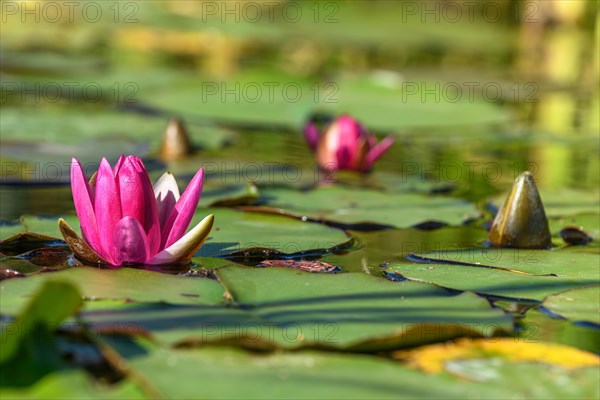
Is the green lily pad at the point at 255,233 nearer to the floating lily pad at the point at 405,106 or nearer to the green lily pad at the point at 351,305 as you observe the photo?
the green lily pad at the point at 351,305

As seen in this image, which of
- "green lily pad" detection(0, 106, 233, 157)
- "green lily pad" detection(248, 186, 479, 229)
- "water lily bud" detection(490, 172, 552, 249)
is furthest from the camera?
"green lily pad" detection(0, 106, 233, 157)

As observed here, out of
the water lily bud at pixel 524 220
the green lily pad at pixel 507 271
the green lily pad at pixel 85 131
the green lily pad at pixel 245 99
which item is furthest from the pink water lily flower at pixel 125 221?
the green lily pad at pixel 245 99

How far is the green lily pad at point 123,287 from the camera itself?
174cm

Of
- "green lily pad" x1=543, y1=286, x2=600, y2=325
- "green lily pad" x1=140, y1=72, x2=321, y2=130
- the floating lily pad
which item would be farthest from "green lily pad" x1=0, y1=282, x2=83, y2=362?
the floating lily pad

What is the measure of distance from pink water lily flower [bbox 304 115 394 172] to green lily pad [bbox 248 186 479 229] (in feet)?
1.43

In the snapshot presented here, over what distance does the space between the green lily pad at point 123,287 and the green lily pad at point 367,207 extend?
0.81 meters

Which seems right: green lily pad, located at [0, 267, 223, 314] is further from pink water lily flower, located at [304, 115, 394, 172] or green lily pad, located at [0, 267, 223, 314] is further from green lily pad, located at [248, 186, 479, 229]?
pink water lily flower, located at [304, 115, 394, 172]

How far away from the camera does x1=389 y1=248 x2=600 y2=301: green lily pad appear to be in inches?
80.4

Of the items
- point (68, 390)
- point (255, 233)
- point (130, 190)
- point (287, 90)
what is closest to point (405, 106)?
point (287, 90)

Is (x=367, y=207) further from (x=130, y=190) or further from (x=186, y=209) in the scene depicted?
(x=130, y=190)

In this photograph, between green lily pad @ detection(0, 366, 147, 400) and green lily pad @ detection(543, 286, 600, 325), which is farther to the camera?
green lily pad @ detection(543, 286, 600, 325)

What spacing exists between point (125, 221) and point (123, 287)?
0.22 metres

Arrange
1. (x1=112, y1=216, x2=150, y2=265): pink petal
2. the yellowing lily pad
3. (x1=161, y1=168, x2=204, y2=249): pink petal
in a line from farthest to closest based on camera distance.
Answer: (x1=161, y1=168, x2=204, y2=249): pink petal
(x1=112, y1=216, x2=150, y2=265): pink petal
the yellowing lily pad

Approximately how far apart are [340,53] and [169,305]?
24.1 ft
